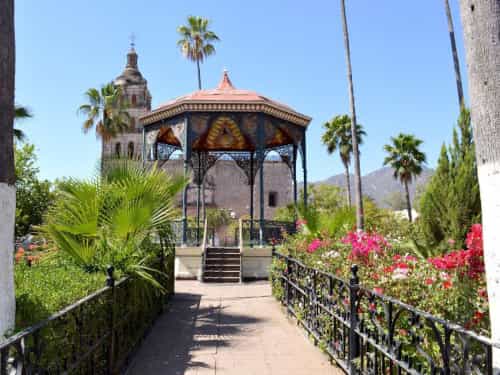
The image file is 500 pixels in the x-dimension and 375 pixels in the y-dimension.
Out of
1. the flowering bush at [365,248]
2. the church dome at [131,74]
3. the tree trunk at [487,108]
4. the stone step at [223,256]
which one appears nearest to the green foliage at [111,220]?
the flowering bush at [365,248]

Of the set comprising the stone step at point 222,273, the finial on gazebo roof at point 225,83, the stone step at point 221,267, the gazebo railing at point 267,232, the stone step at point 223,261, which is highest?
the finial on gazebo roof at point 225,83

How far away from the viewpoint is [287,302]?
7445mm

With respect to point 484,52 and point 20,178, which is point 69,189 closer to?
point 484,52

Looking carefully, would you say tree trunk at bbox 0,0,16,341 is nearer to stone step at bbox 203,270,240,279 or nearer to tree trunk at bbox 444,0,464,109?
stone step at bbox 203,270,240,279

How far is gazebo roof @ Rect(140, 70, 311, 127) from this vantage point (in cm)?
1271

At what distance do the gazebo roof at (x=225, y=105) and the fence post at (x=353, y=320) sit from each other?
925cm

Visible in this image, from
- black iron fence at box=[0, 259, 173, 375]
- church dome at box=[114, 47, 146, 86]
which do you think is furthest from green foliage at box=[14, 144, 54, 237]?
church dome at box=[114, 47, 146, 86]

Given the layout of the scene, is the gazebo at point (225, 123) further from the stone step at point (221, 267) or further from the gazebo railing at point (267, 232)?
the stone step at point (221, 267)

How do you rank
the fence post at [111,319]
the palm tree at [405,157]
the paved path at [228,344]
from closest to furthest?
1. the fence post at [111,319]
2. the paved path at [228,344]
3. the palm tree at [405,157]

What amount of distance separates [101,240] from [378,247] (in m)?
3.29

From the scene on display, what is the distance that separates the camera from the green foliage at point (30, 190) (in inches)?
811

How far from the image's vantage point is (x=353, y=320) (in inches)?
160

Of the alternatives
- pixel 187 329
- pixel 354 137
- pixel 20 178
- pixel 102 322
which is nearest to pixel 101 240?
pixel 102 322

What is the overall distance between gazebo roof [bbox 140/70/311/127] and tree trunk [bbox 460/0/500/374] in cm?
1011
